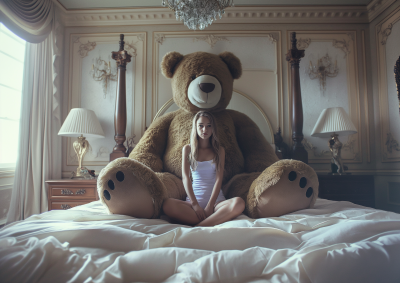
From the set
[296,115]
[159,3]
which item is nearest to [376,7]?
[296,115]

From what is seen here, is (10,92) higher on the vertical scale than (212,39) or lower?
lower

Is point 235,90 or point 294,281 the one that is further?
point 235,90

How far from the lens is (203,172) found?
1.34 meters

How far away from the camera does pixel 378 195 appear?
2592mm

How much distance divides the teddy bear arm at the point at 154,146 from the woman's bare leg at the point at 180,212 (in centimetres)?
42

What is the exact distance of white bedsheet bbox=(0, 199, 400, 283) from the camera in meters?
0.52

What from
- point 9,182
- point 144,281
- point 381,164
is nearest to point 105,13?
point 9,182

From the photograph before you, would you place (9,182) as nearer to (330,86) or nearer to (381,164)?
(330,86)

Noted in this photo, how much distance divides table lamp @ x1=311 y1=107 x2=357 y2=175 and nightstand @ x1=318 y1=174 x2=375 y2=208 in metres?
0.12

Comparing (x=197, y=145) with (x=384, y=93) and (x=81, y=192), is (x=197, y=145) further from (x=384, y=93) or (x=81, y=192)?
(x=384, y=93)

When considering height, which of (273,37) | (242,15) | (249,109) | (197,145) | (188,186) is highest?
(242,15)

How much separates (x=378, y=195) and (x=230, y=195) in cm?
208

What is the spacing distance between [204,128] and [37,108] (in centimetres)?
188

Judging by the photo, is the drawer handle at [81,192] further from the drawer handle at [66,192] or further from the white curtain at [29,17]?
the white curtain at [29,17]
